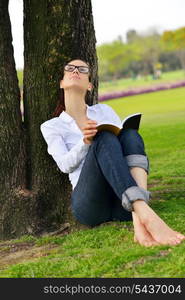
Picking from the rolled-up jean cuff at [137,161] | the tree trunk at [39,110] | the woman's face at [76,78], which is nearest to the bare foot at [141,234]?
the rolled-up jean cuff at [137,161]

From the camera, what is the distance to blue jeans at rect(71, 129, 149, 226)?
4.07 metres

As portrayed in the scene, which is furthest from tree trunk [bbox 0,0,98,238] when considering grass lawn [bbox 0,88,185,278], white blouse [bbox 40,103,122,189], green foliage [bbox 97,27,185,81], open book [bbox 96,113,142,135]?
green foliage [bbox 97,27,185,81]

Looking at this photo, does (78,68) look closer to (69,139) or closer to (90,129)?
(69,139)

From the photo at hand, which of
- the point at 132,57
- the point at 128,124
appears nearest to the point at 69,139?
the point at 128,124

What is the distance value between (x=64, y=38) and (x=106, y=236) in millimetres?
1945

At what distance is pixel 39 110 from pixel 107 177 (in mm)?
1483

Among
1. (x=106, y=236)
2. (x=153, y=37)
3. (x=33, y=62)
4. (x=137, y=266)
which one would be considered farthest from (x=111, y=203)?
(x=153, y=37)

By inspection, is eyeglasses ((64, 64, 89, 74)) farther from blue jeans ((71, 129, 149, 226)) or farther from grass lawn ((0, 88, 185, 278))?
grass lawn ((0, 88, 185, 278))

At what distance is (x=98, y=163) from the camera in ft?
14.0

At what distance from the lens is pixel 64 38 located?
526 cm

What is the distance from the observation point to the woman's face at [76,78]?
5.01m

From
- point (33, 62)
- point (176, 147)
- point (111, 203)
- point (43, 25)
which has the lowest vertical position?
point (176, 147)

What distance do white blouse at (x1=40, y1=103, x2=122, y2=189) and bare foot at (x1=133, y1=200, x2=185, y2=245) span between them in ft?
2.29

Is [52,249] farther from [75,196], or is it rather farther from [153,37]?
[153,37]
